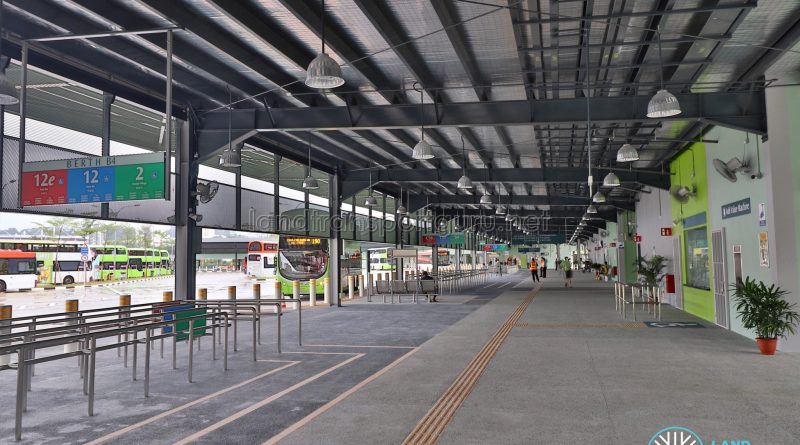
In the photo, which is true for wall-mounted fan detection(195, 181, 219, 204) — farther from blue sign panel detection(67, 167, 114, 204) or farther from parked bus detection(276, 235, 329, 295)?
parked bus detection(276, 235, 329, 295)

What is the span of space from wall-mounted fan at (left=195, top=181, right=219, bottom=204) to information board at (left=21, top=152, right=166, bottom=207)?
497 cm

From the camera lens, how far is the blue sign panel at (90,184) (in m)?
7.58

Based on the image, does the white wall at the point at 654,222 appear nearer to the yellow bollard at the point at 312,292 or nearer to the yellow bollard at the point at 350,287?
the yellow bollard at the point at 350,287

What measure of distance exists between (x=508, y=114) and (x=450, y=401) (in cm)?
716

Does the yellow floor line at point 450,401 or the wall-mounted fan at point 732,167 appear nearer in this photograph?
the yellow floor line at point 450,401

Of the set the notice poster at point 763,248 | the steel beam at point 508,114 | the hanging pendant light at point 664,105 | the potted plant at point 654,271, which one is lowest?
the potted plant at point 654,271

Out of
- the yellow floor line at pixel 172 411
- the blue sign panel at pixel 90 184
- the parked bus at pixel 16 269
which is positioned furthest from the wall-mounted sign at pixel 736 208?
the parked bus at pixel 16 269

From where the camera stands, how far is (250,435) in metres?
5.23

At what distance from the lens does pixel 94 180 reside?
764 centimetres

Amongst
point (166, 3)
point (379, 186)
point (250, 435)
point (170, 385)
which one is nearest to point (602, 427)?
point (250, 435)

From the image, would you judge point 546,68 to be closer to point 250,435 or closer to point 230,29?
point 230,29

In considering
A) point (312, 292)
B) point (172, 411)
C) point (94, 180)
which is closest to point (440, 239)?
point (312, 292)

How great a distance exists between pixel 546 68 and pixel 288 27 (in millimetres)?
4665

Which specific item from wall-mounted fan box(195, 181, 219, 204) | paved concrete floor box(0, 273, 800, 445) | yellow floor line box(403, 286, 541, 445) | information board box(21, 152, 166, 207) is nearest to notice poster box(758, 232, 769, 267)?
paved concrete floor box(0, 273, 800, 445)
